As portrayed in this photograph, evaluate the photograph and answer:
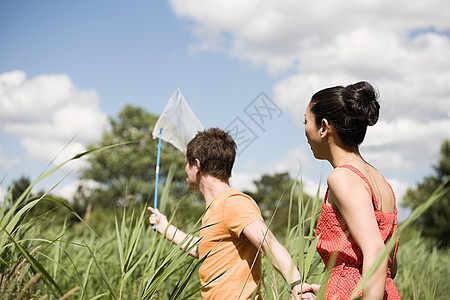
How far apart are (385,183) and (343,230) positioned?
23cm

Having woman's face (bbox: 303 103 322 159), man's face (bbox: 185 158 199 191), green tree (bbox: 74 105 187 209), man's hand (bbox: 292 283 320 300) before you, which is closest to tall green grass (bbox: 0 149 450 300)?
man's hand (bbox: 292 283 320 300)

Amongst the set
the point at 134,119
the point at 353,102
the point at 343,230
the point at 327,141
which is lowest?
the point at 343,230

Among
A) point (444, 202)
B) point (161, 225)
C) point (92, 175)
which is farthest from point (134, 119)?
point (161, 225)

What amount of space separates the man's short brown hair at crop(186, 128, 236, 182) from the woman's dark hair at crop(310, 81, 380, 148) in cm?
84

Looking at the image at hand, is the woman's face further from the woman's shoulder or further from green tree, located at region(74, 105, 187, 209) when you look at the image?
green tree, located at region(74, 105, 187, 209)

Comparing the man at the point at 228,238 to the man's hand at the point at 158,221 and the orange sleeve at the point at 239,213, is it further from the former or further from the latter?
the man's hand at the point at 158,221

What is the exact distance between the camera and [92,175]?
113 feet

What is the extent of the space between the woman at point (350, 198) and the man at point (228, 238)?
0.63ft

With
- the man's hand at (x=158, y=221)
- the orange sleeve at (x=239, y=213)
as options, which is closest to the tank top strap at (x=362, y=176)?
the orange sleeve at (x=239, y=213)

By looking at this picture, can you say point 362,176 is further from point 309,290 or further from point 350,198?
point 309,290

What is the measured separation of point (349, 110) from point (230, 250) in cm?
84

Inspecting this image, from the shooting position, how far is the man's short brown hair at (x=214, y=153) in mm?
2461

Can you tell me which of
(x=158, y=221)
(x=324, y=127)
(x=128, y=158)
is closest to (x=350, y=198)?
(x=324, y=127)

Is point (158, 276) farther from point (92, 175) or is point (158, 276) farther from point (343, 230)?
point (92, 175)
